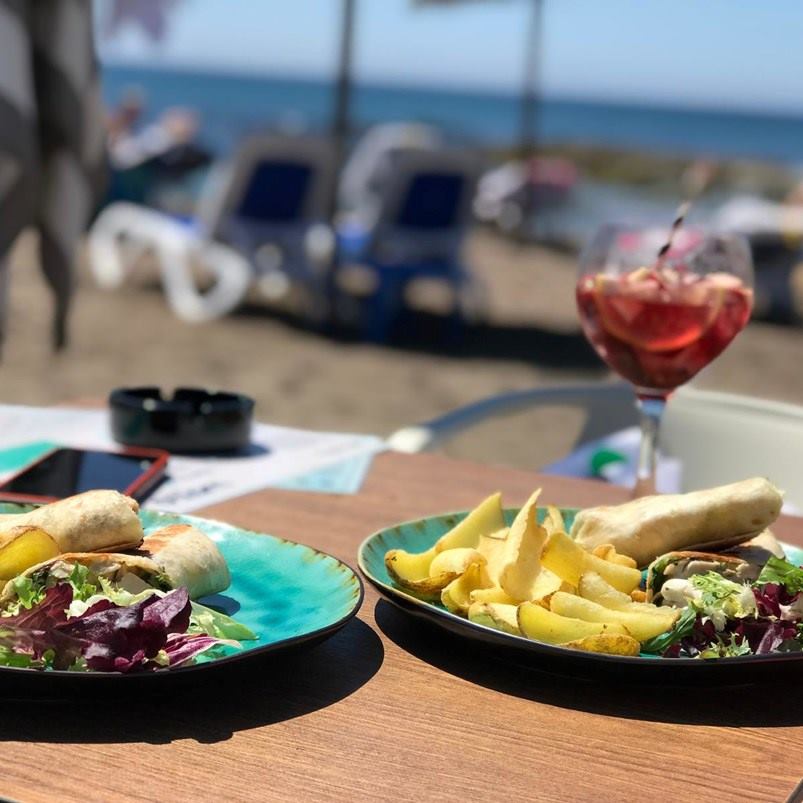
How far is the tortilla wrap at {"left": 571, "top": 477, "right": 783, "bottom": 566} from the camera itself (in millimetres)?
964

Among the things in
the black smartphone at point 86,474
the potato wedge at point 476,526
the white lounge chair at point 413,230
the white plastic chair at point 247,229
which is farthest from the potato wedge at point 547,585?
the white plastic chair at point 247,229

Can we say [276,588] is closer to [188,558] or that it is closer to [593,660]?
[188,558]

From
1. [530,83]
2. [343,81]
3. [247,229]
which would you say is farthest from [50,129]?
[530,83]

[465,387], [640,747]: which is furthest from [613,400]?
[465,387]

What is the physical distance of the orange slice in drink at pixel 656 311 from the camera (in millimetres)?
1314

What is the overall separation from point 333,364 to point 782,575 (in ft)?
22.4

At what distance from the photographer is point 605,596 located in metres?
0.91

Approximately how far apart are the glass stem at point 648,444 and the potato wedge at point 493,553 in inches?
13.2

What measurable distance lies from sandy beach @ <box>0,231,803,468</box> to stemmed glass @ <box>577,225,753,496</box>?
434cm

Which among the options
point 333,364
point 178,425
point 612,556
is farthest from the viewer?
point 333,364

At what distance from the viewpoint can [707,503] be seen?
0.97 metres

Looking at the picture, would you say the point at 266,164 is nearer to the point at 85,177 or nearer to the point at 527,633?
the point at 85,177

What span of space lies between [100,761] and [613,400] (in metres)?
1.88

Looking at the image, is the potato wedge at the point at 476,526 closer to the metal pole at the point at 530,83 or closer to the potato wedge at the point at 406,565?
the potato wedge at the point at 406,565
